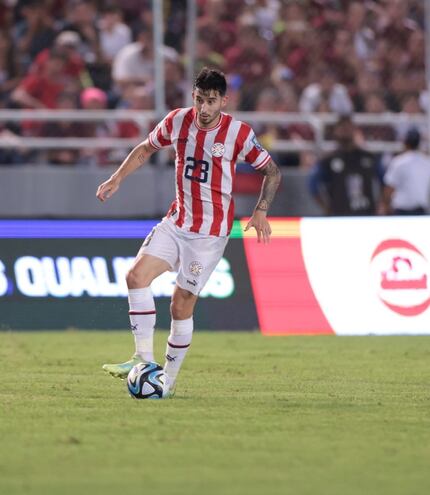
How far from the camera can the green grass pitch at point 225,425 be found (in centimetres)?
646

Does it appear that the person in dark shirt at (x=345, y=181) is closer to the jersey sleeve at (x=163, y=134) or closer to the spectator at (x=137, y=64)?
the spectator at (x=137, y=64)

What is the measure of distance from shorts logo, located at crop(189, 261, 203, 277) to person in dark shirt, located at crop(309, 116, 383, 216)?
770cm

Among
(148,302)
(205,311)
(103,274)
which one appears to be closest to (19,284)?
(103,274)

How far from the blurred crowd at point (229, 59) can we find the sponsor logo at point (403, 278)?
3789 mm

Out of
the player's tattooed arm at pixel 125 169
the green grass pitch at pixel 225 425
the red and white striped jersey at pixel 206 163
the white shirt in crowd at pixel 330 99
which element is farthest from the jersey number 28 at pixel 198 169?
the white shirt in crowd at pixel 330 99

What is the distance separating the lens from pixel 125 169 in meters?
9.94

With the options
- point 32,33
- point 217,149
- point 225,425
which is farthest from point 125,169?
point 32,33

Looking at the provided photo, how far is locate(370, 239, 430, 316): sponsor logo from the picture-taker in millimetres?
14500

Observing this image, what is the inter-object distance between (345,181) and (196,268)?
788 cm

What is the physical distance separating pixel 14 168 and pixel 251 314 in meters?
3.99

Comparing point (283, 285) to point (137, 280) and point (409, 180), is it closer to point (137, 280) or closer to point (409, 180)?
point (409, 180)

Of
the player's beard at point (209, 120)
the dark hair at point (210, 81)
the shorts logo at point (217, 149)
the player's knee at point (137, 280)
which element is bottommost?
the player's knee at point (137, 280)

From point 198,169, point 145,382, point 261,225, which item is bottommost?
point 145,382

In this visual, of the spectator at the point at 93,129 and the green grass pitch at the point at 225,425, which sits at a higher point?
the green grass pitch at the point at 225,425
